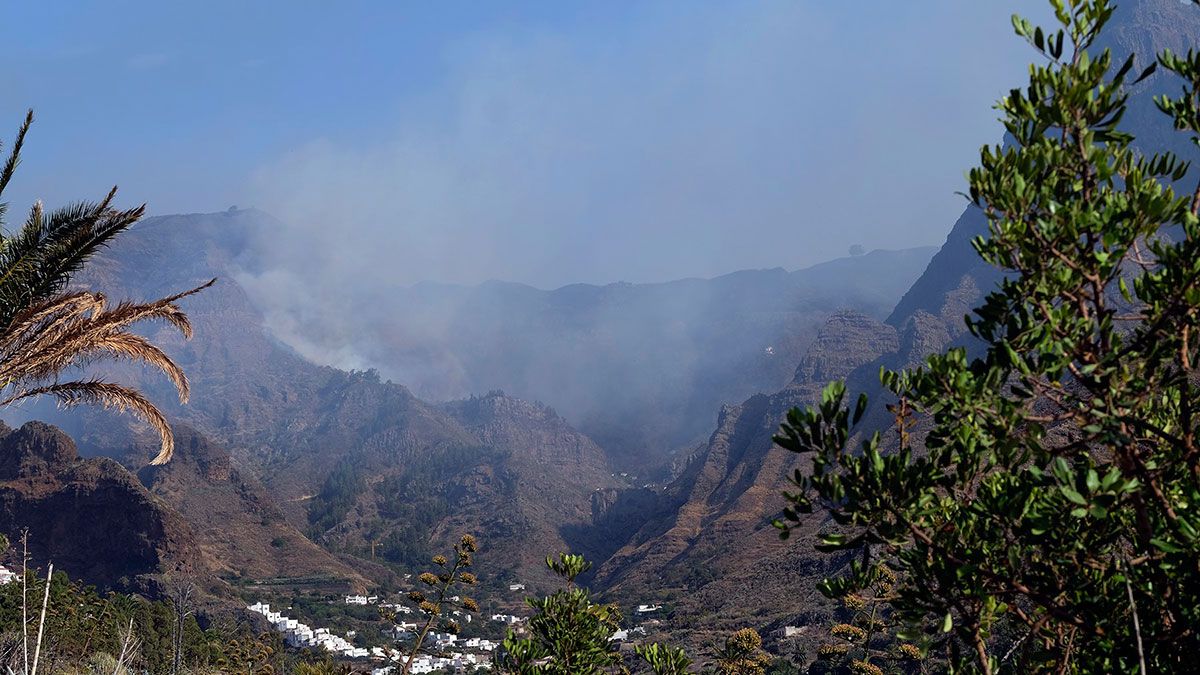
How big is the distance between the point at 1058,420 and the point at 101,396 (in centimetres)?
1041

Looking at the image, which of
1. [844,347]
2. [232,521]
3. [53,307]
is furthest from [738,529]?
[53,307]

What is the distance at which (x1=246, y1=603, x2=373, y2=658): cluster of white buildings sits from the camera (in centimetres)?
6444

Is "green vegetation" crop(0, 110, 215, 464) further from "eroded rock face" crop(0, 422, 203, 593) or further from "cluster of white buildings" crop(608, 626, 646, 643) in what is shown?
"eroded rock face" crop(0, 422, 203, 593)

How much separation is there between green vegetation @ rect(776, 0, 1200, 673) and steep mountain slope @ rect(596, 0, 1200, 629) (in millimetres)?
48715

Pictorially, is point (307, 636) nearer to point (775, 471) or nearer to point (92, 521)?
point (92, 521)

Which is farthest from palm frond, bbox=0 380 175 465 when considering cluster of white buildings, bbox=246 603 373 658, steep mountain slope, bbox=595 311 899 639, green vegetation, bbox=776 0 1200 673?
cluster of white buildings, bbox=246 603 373 658

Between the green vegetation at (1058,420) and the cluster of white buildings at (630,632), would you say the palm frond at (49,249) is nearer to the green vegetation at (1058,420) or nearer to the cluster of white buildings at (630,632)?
the green vegetation at (1058,420)

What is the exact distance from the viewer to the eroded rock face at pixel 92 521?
3137 inches

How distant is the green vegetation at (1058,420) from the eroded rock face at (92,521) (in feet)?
279

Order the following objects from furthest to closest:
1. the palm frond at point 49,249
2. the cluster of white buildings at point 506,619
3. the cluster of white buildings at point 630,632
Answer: the cluster of white buildings at point 506,619 → the cluster of white buildings at point 630,632 → the palm frond at point 49,249

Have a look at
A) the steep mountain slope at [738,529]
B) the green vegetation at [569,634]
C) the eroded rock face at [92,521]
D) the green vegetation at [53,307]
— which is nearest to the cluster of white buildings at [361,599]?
the eroded rock face at [92,521]

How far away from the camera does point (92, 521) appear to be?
82938mm

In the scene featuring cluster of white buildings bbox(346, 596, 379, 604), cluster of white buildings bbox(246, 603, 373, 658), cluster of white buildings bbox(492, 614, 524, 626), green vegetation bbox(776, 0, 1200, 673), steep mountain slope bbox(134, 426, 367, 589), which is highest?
green vegetation bbox(776, 0, 1200, 673)

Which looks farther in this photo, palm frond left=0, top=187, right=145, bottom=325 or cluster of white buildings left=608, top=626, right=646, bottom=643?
cluster of white buildings left=608, top=626, right=646, bottom=643
